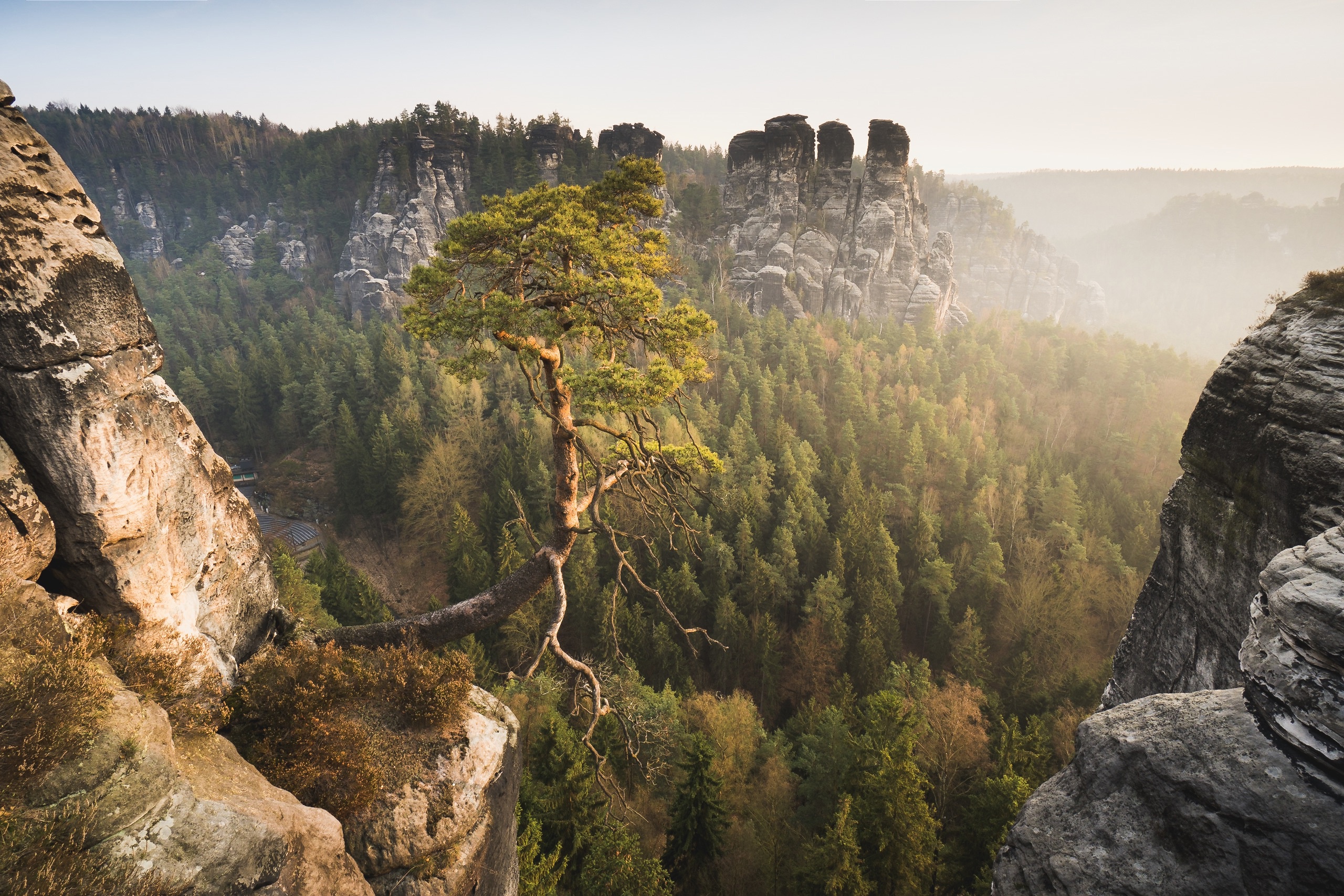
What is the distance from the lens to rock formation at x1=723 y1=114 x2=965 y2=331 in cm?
7275

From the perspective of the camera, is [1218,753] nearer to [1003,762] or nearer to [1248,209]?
[1003,762]

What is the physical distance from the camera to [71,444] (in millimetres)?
5555

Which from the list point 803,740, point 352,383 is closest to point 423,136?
Answer: point 352,383

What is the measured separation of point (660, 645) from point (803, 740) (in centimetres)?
825

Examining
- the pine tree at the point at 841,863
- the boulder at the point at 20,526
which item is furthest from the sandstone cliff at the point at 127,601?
the pine tree at the point at 841,863

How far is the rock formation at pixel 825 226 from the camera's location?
7275 centimetres

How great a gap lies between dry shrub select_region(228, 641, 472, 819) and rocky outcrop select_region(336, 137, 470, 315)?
76246mm

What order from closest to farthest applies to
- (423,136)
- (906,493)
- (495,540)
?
1. (495,540)
2. (906,493)
3. (423,136)

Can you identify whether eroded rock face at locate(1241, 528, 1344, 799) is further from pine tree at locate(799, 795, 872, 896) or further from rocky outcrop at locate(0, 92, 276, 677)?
rocky outcrop at locate(0, 92, 276, 677)

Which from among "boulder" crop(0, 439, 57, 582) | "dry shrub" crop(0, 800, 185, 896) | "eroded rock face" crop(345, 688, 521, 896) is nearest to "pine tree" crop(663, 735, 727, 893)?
"eroded rock face" crop(345, 688, 521, 896)

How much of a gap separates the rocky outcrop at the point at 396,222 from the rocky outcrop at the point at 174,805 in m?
77.7

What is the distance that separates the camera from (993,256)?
12550cm

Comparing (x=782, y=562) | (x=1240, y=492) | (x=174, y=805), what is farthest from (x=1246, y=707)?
(x=782, y=562)

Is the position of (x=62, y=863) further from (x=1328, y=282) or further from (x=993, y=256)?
(x=993, y=256)
